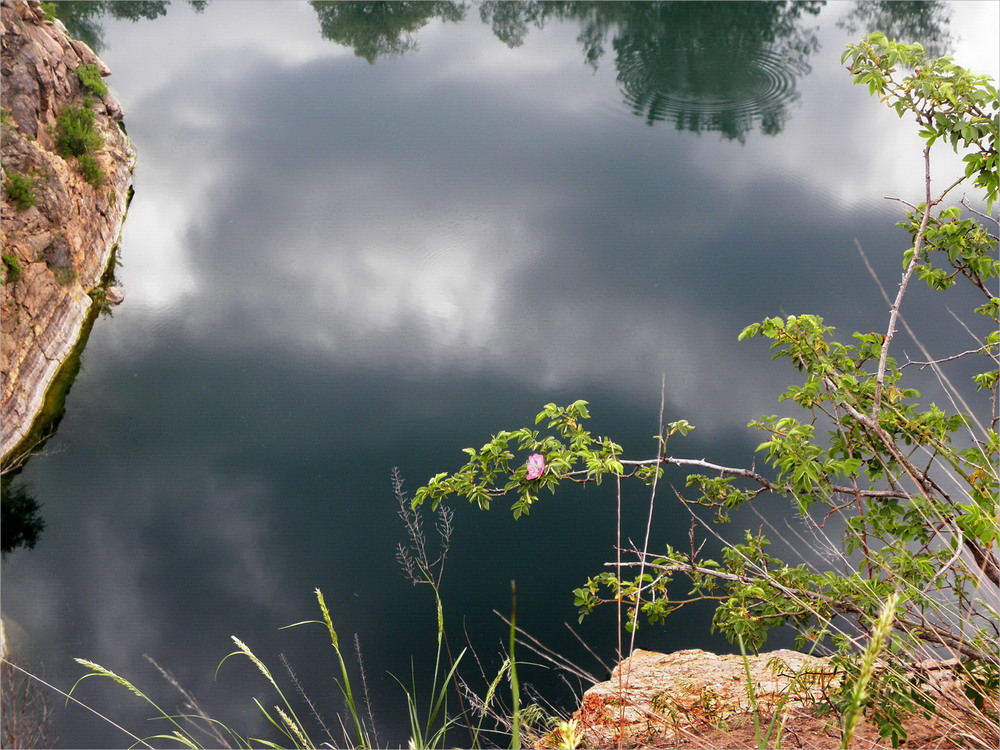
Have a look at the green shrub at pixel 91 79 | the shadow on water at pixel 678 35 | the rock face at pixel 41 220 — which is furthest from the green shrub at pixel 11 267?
the shadow on water at pixel 678 35

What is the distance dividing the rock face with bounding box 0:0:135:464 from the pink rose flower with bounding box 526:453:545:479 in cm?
842

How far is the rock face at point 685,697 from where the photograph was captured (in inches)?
113

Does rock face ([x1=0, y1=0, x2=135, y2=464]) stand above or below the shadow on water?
below

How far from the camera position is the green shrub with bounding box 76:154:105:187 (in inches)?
472

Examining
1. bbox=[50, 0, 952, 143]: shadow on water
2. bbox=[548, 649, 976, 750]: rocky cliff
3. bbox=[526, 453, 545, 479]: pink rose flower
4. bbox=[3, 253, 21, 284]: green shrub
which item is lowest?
bbox=[3, 253, 21, 284]: green shrub

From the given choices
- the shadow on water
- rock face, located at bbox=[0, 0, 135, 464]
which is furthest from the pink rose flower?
the shadow on water

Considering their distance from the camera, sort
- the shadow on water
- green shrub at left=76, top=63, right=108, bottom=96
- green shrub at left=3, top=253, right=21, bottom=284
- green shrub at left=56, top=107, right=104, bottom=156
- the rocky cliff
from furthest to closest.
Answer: the shadow on water → green shrub at left=76, top=63, right=108, bottom=96 → green shrub at left=56, top=107, right=104, bottom=156 → green shrub at left=3, top=253, right=21, bottom=284 → the rocky cliff

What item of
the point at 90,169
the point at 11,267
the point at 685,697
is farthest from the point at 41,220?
the point at 685,697

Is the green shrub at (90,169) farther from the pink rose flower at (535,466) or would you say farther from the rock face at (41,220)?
the pink rose flower at (535,466)

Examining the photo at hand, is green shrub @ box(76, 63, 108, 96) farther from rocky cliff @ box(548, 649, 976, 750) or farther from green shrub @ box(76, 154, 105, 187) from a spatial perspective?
rocky cliff @ box(548, 649, 976, 750)

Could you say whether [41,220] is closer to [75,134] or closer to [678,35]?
[75,134]

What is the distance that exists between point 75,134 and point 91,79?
214cm

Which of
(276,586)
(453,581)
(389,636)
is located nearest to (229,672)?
(276,586)

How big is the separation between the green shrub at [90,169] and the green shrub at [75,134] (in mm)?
150
